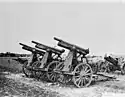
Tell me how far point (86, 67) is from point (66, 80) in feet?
6.31

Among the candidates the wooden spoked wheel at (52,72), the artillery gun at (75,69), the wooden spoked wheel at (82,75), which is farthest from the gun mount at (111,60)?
the wooden spoked wheel at (82,75)

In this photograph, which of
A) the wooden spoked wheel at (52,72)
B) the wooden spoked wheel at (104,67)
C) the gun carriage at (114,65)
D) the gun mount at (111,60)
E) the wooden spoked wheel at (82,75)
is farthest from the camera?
the wooden spoked wheel at (104,67)

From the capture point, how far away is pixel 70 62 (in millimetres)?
10766

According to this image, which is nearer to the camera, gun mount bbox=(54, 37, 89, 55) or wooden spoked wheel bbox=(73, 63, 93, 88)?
wooden spoked wheel bbox=(73, 63, 93, 88)

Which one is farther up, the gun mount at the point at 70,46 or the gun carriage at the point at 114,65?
the gun mount at the point at 70,46

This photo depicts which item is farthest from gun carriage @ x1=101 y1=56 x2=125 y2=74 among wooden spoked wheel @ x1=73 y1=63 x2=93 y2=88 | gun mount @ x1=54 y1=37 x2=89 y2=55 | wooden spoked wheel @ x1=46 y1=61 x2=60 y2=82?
wooden spoked wheel @ x1=73 y1=63 x2=93 y2=88

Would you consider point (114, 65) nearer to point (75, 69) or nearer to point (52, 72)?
point (52, 72)

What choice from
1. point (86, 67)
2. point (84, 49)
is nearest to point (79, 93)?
point (86, 67)

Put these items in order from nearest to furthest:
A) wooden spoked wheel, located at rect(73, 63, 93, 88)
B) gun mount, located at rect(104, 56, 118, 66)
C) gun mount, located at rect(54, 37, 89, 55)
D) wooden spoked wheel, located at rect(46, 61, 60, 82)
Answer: wooden spoked wheel, located at rect(73, 63, 93, 88), gun mount, located at rect(54, 37, 89, 55), wooden spoked wheel, located at rect(46, 61, 60, 82), gun mount, located at rect(104, 56, 118, 66)

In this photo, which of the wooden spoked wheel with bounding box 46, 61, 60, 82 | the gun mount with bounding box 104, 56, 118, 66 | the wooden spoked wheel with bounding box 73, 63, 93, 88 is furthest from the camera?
the gun mount with bounding box 104, 56, 118, 66

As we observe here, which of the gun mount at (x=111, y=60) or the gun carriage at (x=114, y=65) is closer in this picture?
the gun mount at (x=111, y=60)

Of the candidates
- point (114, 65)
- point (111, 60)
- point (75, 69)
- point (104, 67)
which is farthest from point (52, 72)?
point (104, 67)

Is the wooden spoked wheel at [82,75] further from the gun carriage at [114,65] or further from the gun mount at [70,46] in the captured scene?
the gun carriage at [114,65]

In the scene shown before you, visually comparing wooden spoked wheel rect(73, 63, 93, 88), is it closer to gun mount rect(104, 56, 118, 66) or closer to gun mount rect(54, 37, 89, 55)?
gun mount rect(54, 37, 89, 55)
